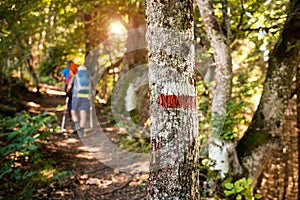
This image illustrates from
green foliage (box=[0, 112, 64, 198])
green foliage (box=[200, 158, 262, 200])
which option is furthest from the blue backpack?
green foliage (box=[200, 158, 262, 200])

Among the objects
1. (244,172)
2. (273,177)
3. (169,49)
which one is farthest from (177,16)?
(273,177)

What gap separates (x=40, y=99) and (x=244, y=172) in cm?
1135

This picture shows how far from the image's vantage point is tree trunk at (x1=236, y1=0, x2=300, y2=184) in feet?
15.5

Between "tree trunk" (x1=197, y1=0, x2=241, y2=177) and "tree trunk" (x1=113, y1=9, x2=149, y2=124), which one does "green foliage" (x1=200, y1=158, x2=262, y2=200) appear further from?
"tree trunk" (x1=113, y1=9, x2=149, y2=124)

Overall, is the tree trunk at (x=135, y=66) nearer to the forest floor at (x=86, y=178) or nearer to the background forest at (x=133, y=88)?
the background forest at (x=133, y=88)

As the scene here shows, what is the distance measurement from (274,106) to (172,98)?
337 cm

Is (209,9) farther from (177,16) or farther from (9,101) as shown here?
(9,101)

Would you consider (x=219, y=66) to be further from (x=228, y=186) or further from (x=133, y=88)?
(x=133, y=88)

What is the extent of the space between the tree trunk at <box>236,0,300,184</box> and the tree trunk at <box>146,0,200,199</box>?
2.97 m

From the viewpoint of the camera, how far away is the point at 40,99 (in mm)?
13562

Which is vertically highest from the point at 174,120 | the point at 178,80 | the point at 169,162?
the point at 178,80

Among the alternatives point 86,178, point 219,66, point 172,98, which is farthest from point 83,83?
point 172,98

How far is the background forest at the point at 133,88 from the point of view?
446cm

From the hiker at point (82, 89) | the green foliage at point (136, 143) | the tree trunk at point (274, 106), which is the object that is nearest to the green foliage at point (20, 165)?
the hiker at point (82, 89)
